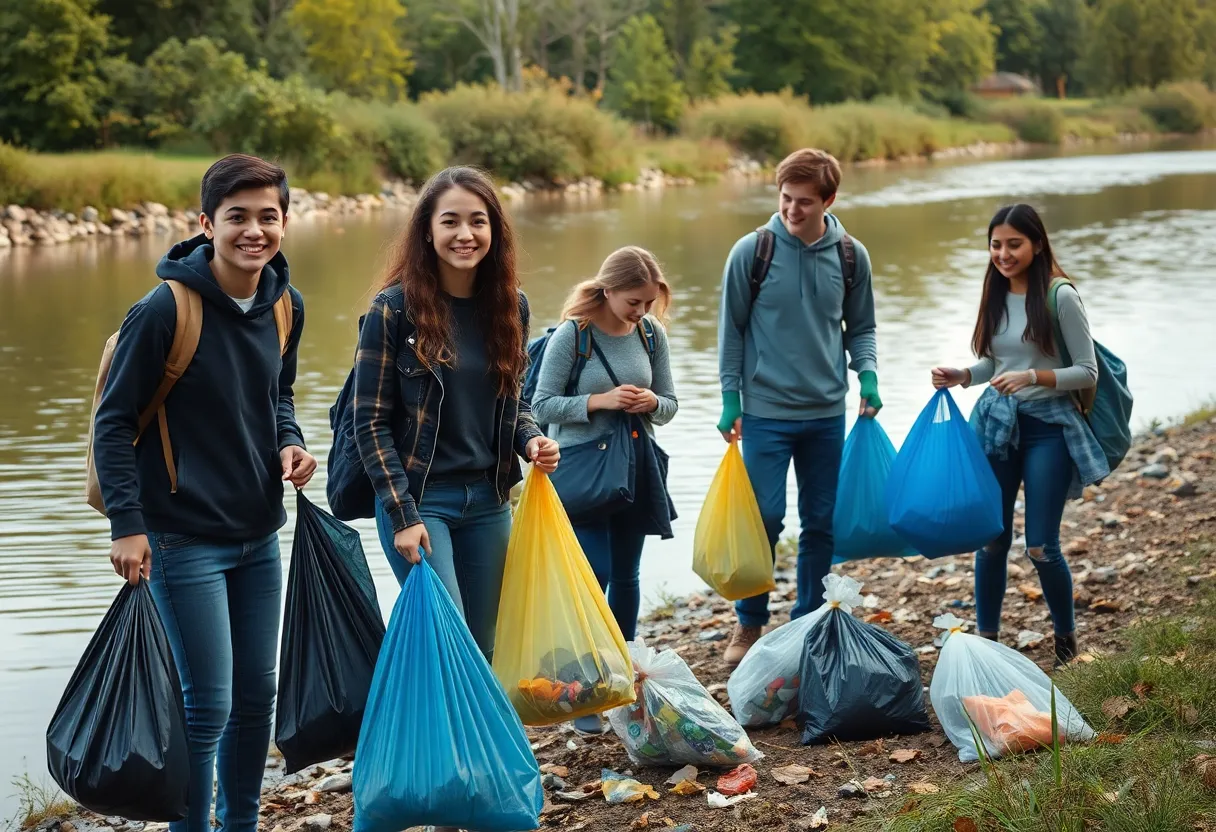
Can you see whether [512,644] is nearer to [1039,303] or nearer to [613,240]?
[1039,303]

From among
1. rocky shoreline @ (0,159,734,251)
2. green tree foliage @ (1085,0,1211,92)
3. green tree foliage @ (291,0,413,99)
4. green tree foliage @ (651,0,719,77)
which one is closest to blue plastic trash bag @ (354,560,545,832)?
rocky shoreline @ (0,159,734,251)

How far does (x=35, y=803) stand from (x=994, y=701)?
3206mm

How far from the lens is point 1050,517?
4.88m

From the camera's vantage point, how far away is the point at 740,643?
18.0ft

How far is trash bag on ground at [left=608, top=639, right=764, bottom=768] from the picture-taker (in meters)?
4.07

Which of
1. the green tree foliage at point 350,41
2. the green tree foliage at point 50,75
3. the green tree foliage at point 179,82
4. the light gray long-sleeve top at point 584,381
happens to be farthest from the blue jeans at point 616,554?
the green tree foliage at point 350,41

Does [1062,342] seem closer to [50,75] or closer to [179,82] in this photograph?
[179,82]

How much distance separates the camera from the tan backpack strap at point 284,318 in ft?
11.6

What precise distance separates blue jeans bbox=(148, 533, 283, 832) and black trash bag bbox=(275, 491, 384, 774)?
0.31 feet

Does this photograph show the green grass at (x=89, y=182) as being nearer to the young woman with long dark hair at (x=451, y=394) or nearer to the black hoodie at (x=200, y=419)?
the young woman with long dark hair at (x=451, y=394)

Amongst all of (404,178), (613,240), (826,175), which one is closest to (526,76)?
(404,178)

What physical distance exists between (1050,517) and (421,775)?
2651mm

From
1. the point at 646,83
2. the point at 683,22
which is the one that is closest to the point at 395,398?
the point at 646,83

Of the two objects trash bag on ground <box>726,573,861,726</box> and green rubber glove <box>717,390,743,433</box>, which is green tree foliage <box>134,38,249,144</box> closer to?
green rubber glove <box>717,390,743,433</box>
